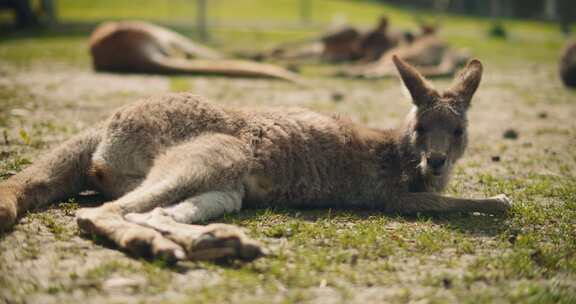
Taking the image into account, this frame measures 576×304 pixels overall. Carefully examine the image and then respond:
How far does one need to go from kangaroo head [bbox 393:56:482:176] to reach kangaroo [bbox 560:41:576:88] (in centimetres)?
700

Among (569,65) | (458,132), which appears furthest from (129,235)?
(569,65)

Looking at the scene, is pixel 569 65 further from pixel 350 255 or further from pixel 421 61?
pixel 350 255

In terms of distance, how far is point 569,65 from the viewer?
11.1 m

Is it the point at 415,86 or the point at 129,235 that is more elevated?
the point at 415,86

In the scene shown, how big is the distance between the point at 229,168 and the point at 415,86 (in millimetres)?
1588

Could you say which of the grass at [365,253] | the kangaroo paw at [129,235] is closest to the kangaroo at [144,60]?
the grass at [365,253]

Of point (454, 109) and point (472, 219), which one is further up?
point (454, 109)

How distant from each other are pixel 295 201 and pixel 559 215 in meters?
1.83

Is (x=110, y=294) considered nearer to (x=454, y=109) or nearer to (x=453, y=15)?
(x=454, y=109)

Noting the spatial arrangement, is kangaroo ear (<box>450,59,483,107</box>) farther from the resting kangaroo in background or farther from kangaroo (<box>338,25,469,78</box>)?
kangaroo (<box>338,25,469,78</box>)

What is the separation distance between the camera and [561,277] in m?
3.33

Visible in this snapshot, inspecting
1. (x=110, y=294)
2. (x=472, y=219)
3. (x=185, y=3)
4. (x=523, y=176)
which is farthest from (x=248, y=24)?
(x=110, y=294)

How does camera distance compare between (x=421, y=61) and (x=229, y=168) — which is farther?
(x=421, y=61)

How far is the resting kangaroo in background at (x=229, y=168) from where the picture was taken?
348 cm
